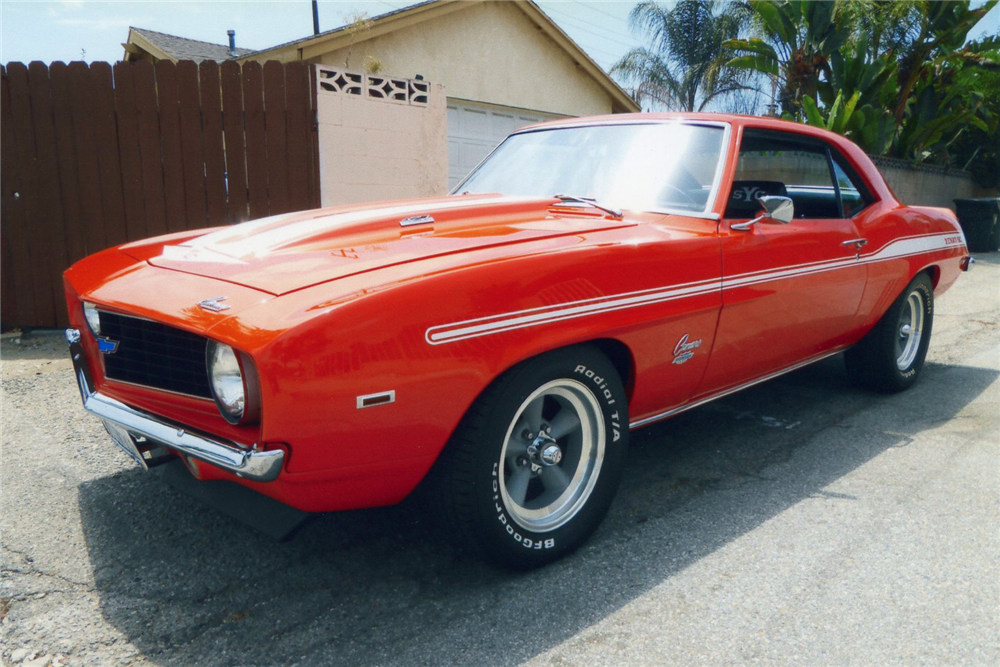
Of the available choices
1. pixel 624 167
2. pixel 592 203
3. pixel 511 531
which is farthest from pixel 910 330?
Answer: pixel 511 531

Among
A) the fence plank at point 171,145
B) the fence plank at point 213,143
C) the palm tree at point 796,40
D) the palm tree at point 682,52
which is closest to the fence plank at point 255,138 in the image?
the fence plank at point 213,143

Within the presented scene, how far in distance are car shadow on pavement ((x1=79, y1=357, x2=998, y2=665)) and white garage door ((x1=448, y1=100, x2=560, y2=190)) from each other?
6874mm

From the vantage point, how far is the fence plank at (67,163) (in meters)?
5.98

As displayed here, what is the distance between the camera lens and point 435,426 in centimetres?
216

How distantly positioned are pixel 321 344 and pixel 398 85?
6658 mm

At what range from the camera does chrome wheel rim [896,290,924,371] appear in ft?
15.2

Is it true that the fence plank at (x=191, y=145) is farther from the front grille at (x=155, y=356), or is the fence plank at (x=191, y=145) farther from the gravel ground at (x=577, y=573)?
the front grille at (x=155, y=356)

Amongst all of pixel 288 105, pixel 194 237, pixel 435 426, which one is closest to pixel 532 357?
pixel 435 426

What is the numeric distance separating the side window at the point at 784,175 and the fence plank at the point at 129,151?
486 cm

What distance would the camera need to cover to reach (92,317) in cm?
259

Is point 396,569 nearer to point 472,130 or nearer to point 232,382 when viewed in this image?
point 232,382

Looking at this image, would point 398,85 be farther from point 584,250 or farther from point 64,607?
point 64,607

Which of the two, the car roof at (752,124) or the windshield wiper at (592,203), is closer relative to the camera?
the windshield wiper at (592,203)

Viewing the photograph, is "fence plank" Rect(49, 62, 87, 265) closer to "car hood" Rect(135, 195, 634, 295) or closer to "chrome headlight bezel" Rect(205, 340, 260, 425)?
"car hood" Rect(135, 195, 634, 295)
